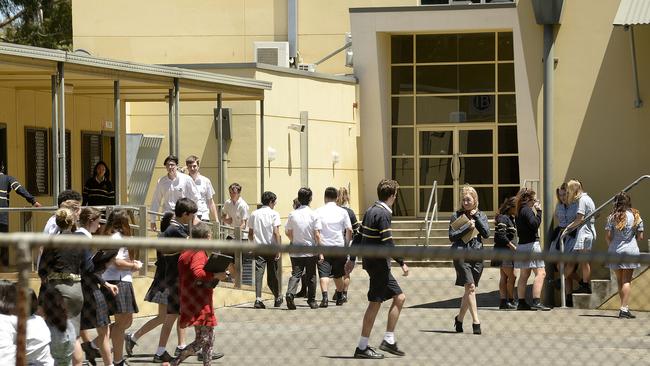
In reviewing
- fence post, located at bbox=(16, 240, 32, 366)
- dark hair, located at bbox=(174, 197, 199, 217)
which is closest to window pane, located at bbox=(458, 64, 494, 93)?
dark hair, located at bbox=(174, 197, 199, 217)

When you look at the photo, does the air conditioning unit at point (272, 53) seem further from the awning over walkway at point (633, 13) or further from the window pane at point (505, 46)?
the awning over walkway at point (633, 13)

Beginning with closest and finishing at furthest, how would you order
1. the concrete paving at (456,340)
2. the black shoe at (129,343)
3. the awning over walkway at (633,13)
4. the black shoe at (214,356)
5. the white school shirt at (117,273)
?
the concrete paving at (456,340)
the black shoe at (214,356)
the white school shirt at (117,273)
the black shoe at (129,343)
the awning over walkway at (633,13)

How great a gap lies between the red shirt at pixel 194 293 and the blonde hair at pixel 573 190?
7.92 metres

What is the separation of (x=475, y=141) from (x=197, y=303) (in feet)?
70.4

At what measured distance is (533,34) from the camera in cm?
1838

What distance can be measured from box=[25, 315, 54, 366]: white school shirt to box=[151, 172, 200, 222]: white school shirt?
9787 millimetres

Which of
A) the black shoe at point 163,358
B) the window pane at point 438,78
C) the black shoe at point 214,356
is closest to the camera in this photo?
the black shoe at point 163,358

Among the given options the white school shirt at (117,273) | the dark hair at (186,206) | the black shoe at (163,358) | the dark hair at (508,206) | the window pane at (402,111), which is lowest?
the black shoe at (163,358)

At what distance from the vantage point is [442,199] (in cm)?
3109

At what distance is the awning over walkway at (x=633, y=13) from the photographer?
16992 millimetres

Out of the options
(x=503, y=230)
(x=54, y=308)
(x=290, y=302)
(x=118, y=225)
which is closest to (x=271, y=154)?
(x=503, y=230)

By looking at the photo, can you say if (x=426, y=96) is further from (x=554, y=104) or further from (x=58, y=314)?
(x=58, y=314)

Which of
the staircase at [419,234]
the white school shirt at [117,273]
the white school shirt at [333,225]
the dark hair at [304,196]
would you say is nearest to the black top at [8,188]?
the dark hair at [304,196]

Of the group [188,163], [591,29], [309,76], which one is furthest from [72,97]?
[591,29]
